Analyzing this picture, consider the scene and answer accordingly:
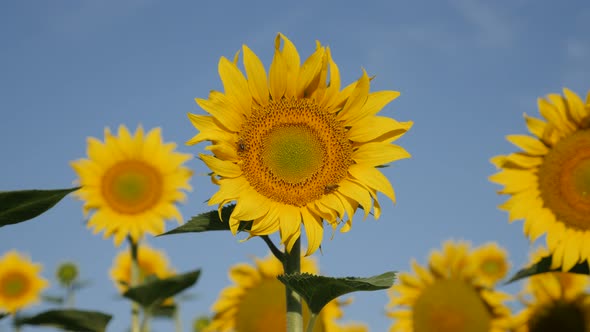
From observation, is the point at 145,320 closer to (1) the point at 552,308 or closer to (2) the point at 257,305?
(2) the point at 257,305

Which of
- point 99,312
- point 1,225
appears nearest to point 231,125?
point 1,225

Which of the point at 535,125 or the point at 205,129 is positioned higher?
the point at 535,125

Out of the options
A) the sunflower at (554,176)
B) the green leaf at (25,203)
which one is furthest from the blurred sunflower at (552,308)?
the green leaf at (25,203)

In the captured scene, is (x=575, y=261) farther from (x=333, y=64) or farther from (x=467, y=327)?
(x=333, y=64)

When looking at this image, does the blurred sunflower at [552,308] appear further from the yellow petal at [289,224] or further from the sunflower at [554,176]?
the yellow petal at [289,224]

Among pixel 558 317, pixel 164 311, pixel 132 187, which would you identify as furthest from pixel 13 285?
pixel 558 317

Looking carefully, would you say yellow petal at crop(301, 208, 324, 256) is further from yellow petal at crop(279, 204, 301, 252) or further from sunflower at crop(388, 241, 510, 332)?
sunflower at crop(388, 241, 510, 332)
